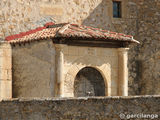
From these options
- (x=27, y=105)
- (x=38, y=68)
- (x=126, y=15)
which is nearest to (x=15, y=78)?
(x=38, y=68)

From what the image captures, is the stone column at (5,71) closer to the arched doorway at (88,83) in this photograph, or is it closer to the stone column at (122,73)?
the arched doorway at (88,83)

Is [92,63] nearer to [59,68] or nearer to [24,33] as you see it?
[59,68]

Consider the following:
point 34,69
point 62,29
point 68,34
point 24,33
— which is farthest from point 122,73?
point 24,33

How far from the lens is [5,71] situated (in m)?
13.0

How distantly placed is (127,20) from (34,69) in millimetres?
5559

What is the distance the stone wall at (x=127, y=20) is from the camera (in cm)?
1493

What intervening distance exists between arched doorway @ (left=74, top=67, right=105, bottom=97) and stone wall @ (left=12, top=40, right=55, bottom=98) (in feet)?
2.90

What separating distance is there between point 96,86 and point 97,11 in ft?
13.3

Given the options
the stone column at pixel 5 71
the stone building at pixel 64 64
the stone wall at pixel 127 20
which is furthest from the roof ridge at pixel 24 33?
the stone column at pixel 5 71

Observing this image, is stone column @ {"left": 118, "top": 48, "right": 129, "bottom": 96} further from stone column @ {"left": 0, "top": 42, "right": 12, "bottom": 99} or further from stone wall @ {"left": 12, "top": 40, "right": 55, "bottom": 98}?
stone column @ {"left": 0, "top": 42, "right": 12, "bottom": 99}

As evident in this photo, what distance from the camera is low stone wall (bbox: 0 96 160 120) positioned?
7969 mm

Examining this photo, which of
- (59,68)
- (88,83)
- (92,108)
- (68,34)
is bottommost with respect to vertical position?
(92,108)

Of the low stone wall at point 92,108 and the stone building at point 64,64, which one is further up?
the stone building at point 64,64

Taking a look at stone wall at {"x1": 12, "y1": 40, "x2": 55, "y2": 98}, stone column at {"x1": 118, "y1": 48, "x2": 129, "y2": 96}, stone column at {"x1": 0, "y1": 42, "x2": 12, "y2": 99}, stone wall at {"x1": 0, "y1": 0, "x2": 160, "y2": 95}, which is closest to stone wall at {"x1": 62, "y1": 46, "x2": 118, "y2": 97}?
stone column at {"x1": 118, "y1": 48, "x2": 129, "y2": 96}
